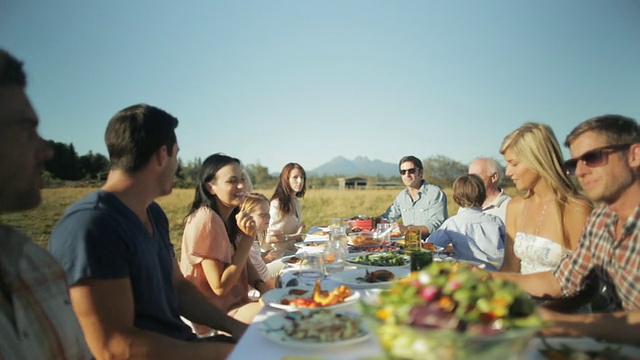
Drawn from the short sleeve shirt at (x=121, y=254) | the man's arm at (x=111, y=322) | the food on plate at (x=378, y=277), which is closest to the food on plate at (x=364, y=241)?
the food on plate at (x=378, y=277)

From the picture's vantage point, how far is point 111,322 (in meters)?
1.70

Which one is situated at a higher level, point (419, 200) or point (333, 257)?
point (419, 200)

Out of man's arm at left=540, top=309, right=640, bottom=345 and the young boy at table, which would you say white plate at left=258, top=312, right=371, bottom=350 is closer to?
man's arm at left=540, top=309, right=640, bottom=345

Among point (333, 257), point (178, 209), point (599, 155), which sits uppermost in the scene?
point (599, 155)

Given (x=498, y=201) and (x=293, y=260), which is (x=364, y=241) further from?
(x=498, y=201)

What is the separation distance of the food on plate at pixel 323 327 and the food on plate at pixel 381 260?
143cm

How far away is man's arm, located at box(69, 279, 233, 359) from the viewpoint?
5.55 feet

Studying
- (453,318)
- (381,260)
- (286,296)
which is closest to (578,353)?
(453,318)

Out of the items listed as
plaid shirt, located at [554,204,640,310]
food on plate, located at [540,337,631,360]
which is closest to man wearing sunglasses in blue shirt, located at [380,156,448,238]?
plaid shirt, located at [554,204,640,310]

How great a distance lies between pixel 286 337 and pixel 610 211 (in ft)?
5.38

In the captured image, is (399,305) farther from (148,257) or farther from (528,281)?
(528,281)

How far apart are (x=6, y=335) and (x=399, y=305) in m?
1.38

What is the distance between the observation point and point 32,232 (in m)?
14.9

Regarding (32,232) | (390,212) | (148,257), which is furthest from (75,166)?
(148,257)
